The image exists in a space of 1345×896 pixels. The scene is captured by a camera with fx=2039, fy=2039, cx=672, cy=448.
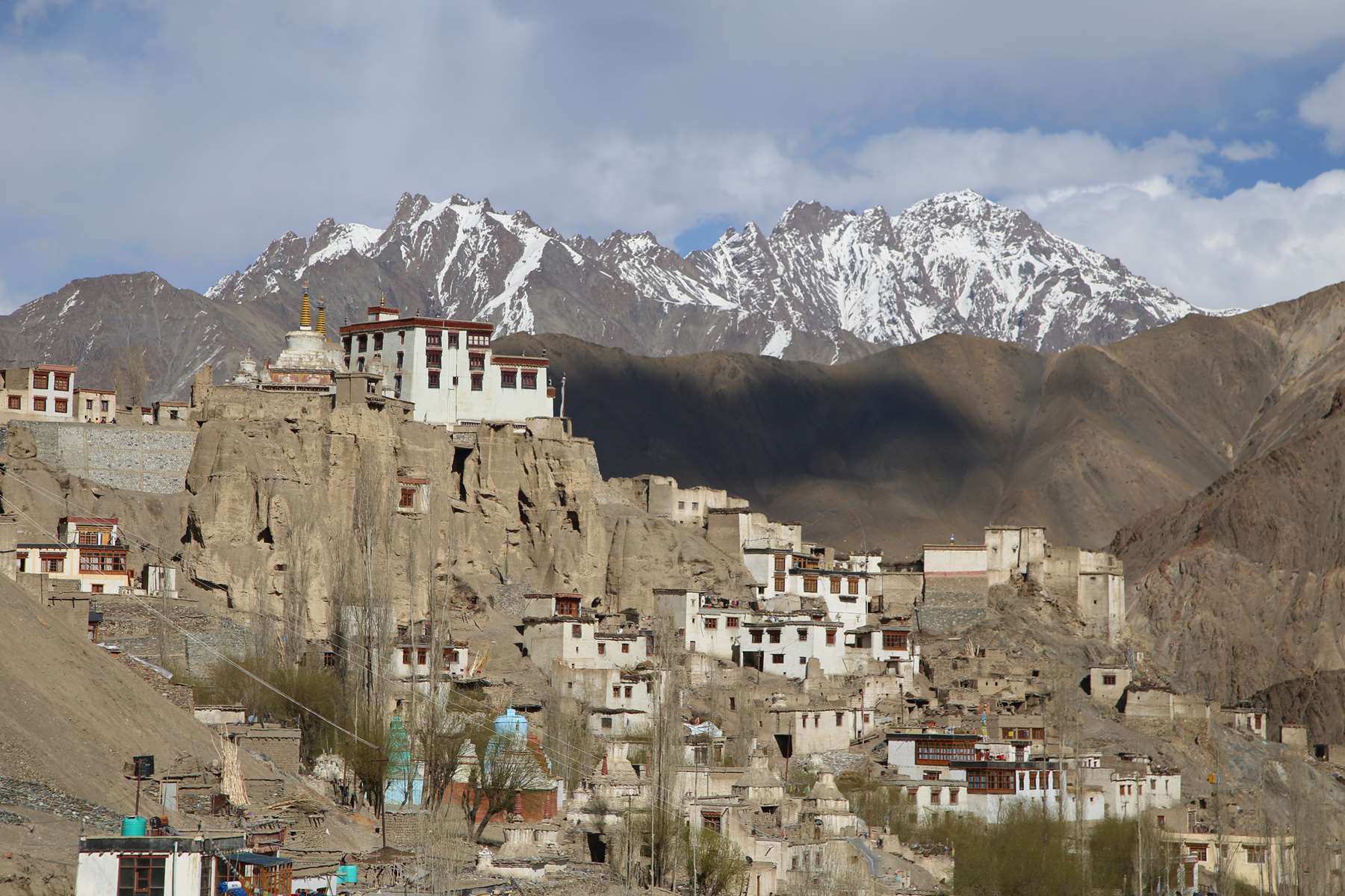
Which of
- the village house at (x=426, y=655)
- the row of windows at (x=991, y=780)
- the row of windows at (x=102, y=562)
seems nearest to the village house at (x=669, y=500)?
the village house at (x=426, y=655)

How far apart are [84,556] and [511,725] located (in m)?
16.9

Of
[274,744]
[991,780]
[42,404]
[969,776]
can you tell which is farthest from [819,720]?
[42,404]

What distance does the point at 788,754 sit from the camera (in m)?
64.1

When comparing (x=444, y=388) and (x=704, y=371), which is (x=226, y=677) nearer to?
(x=444, y=388)

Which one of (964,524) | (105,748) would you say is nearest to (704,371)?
(964,524)

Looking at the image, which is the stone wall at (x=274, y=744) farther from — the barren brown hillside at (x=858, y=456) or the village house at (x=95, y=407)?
the barren brown hillside at (x=858, y=456)

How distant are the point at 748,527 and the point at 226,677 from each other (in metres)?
34.2

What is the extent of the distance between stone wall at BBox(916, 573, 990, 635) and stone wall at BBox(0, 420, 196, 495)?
1289 inches

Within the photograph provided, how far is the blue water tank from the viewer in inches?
1961

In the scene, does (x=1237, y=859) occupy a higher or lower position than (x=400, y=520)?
lower

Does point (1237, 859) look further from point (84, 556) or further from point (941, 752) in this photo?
point (84, 556)

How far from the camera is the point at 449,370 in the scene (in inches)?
3123

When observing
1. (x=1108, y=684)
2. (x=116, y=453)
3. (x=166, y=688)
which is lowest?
(x=166, y=688)

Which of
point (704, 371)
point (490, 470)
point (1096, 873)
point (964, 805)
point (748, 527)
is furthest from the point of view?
point (704, 371)
